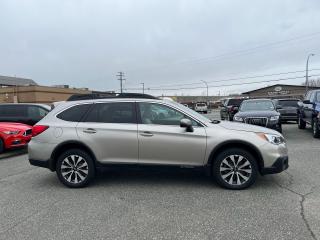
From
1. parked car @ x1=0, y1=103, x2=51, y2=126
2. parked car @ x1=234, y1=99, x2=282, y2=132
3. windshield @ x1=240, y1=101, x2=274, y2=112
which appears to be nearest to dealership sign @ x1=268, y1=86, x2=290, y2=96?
windshield @ x1=240, y1=101, x2=274, y2=112

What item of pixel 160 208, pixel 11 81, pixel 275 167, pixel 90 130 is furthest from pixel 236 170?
pixel 11 81

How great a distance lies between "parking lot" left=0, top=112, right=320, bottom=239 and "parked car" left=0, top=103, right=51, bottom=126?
227 inches

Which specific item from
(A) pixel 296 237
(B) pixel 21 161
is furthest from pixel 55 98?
(A) pixel 296 237

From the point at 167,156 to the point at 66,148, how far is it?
6.35 ft

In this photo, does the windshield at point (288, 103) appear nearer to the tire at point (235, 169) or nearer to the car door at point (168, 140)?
the tire at point (235, 169)

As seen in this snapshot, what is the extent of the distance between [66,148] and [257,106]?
8953 mm

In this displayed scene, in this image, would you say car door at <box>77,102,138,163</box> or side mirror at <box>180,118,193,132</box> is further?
car door at <box>77,102,138,163</box>

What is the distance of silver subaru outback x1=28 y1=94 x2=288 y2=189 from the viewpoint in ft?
17.3

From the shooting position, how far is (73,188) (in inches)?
222

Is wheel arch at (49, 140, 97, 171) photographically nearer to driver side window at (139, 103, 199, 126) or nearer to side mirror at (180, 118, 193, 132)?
driver side window at (139, 103, 199, 126)

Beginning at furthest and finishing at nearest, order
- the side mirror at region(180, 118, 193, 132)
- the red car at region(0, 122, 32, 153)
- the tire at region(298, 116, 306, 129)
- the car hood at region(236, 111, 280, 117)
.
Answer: the tire at region(298, 116, 306, 129) < the car hood at region(236, 111, 280, 117) < the red car at region(0, 122, 32, 153) < the side mirror at region(180, 118, 193, 132)

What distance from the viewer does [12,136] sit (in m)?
9.76

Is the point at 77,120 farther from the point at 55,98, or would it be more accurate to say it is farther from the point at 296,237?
the point at 55,98

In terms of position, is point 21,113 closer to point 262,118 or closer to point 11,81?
point 262,118
